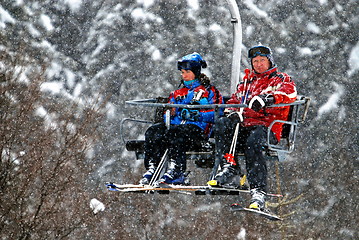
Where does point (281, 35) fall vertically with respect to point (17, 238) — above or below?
below

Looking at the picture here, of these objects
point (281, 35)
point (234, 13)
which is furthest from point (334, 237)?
point (234, 13)

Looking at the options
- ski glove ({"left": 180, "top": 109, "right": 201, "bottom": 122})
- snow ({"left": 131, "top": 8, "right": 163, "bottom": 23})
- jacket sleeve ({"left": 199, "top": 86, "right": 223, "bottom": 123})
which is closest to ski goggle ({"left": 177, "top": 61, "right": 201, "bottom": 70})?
jacket sleeve ({"left": 199, "top": 86, "right": 223, "bottom": 123})

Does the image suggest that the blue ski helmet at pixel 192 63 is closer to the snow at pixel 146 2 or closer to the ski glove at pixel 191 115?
the ski glove at pixel 191 115

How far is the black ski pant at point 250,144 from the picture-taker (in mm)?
6449

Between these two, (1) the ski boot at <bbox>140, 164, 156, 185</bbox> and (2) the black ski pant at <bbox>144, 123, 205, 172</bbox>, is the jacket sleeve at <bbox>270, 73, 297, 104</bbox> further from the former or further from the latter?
(1) the ski boot at <bbox>140, 164, 156, 185</bbox>

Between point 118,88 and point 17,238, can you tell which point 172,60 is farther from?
point 17,238

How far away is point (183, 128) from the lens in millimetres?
7012

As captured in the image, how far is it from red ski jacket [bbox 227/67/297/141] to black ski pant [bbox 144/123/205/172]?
20.1 inches

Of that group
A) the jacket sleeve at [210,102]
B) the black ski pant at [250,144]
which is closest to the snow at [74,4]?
the jacket sleeve at [210,102]

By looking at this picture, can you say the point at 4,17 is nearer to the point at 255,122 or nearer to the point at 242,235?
the point at 242,235

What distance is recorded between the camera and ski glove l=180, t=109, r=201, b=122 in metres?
7.14

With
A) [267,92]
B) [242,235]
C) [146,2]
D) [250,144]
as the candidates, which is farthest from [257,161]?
[146,2]

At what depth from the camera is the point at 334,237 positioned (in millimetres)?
34938

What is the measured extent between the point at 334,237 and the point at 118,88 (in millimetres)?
16575
